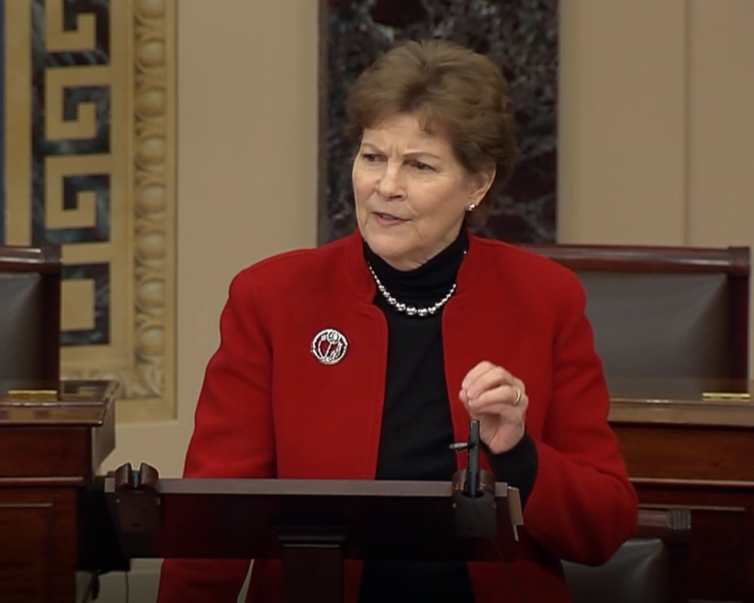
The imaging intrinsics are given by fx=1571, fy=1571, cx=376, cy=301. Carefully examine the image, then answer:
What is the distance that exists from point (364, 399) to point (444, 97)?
0.49 m

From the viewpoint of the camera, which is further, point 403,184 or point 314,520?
point 403,184

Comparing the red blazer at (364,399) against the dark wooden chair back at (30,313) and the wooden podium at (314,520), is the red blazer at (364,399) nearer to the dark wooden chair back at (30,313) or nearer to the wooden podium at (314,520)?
the wooden podium at (314,520)

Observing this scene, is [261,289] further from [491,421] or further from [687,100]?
[687,100]

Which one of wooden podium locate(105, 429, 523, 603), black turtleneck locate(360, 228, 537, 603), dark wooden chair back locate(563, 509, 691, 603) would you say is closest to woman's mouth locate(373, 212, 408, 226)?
black turtleneck locate(360, 228, 537, 603)

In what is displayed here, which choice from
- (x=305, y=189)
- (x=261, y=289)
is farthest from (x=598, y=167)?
(x=261, y=289)

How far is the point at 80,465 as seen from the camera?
107 inches

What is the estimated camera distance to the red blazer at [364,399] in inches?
96.5

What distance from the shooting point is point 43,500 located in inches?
107

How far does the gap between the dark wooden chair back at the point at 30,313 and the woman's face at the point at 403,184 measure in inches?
48.3

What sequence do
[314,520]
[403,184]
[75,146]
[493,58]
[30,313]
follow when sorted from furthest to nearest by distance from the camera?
[493,58], [75,146], [30,313], [403,184], [314,520]

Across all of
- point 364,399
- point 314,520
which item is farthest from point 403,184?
point 314,520

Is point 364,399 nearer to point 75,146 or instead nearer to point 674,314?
point 674,314

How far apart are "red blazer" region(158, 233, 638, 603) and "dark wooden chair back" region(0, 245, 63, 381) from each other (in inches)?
41.2

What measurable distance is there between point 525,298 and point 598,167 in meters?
2.75
